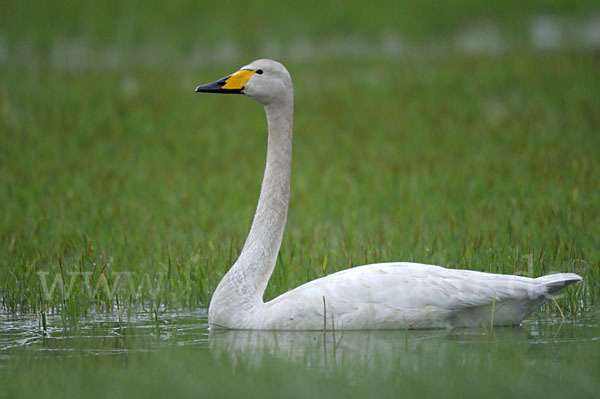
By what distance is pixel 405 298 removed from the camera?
629 centimetres

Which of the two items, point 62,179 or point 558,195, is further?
point 62,179

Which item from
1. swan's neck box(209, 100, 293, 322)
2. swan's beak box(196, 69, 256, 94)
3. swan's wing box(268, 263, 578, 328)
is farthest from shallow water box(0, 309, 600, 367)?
swan's beak box(196, 69, 256, 94)

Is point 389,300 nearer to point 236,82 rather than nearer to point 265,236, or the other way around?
point 265,236

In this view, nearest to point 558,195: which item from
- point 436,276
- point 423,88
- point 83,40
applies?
point 436,276

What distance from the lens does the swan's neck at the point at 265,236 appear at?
658cm

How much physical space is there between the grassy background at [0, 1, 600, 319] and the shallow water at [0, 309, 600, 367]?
50 centimetres

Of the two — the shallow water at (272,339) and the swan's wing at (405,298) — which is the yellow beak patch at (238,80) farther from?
the shallow water at (272,339)

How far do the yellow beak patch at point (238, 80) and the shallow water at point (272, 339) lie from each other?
5.87 feet

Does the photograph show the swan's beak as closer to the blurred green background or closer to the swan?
the swan

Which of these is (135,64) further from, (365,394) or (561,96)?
(365,394)

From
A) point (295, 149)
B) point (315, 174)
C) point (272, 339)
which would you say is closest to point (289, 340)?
point (272, 339)

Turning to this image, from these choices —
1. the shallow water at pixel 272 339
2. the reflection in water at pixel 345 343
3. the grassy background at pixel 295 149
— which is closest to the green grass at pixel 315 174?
the grassy background at pixel 295 149

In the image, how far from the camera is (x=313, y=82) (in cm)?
1933

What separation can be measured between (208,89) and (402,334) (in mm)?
2265
